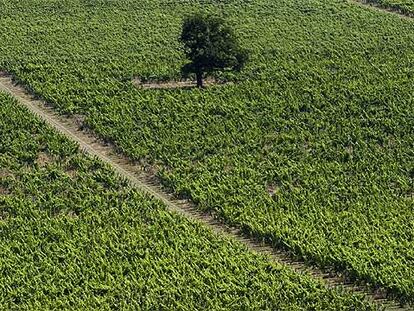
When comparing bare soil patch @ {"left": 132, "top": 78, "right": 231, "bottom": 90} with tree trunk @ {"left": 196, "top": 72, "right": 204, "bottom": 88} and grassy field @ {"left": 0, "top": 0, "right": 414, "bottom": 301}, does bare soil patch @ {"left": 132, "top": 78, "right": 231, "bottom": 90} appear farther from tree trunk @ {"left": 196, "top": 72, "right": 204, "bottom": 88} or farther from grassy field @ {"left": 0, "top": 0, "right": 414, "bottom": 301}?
grassy field @ {"left": 0, "top": 0, "right": 414, "bottom": 301}

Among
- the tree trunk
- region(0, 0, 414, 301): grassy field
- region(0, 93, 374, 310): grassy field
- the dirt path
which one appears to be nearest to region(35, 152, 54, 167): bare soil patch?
region(0, 93, 374, 310): grassy field

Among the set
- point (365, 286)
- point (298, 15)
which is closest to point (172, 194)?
point (365, 286)

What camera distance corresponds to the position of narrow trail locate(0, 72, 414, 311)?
39.2 metres

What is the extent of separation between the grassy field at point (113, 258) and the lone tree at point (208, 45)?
16.6m

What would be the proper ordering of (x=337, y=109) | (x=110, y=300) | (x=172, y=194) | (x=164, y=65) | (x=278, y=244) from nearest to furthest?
(x=110, y=300)
(x=278, y=244)
(x=172, y=194)
(x=337, y=109)
(x=164, y=65)

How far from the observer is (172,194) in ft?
158

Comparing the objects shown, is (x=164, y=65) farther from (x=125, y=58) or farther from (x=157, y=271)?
(x=157, y=271)

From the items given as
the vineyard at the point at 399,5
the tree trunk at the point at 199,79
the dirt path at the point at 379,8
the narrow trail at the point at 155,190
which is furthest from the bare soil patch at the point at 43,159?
the vineyard at the point at 399,5

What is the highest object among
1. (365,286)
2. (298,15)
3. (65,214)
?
(365,286)

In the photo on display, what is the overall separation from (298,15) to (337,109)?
31.5 m

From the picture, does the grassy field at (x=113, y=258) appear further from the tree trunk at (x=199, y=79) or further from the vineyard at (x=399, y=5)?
the vineyard at (x=399, y=5)

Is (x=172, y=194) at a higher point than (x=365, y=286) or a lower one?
lower

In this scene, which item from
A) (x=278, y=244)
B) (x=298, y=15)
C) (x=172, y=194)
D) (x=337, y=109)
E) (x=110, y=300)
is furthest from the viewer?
(x=298, y=15)

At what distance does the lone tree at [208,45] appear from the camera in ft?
207
